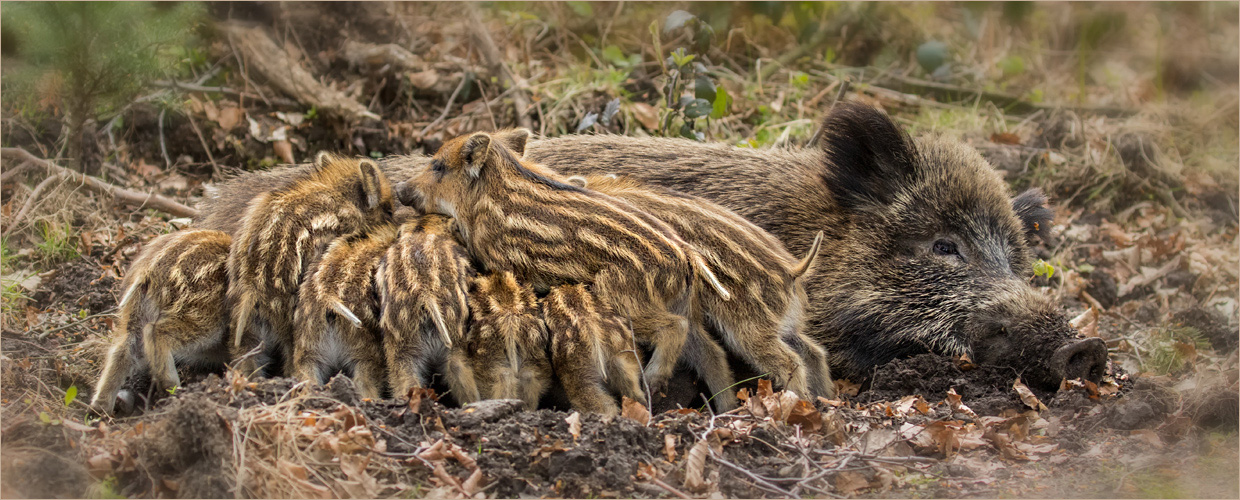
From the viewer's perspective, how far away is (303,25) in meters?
8.15

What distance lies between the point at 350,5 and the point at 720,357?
18.4 ft

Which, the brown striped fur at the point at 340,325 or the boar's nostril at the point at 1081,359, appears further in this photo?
the boar's nostril at the point at 1081,359

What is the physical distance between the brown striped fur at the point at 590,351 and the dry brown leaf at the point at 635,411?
5 centimetres

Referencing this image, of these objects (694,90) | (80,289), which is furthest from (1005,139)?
(80,289)

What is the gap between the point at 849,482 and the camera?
3.58 metres

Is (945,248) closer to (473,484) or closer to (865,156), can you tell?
(865,156)

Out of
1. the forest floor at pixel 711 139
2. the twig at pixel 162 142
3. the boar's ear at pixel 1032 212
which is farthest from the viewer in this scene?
the twig at pixel 162 142

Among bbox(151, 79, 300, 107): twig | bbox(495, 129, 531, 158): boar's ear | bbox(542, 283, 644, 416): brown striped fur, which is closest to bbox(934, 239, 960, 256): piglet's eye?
bbox(542, 283, 644, 416): brown striped fur

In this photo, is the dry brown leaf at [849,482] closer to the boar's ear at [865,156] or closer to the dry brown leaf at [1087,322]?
the boar's ear at [865,156]

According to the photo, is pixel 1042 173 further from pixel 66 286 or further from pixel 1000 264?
pixel 66 286

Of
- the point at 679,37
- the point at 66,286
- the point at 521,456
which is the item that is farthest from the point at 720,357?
the point at 679,37

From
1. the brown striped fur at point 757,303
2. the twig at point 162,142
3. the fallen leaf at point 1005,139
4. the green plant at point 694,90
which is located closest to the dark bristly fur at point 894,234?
the brown striped fur at point 757,303

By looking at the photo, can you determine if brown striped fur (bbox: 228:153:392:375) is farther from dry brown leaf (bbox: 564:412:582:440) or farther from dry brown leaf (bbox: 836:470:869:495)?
dry brown leaf (bbox: 836:470:869:495)

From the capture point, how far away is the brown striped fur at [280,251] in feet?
13.1
